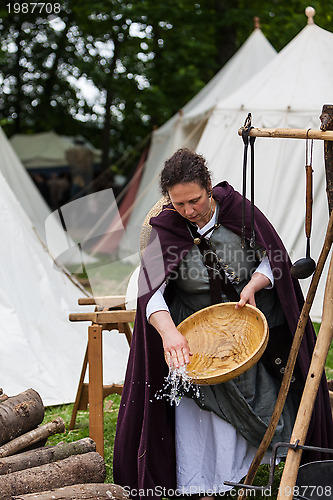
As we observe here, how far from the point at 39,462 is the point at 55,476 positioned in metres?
0.22

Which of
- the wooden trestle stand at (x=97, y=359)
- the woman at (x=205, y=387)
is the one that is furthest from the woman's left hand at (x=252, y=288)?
the wooden trestle stand at (x=97, y=359)

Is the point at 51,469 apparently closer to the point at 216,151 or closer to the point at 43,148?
the point at 216,151

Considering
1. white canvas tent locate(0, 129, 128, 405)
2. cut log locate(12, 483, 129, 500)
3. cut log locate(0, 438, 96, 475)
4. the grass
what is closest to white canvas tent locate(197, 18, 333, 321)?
the grass

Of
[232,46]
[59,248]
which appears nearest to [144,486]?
[59,248]

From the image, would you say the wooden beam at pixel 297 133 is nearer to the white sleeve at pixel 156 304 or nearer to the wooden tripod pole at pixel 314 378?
the wooden tripod pole at pixel 314 378

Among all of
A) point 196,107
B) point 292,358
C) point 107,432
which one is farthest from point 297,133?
point 196,107

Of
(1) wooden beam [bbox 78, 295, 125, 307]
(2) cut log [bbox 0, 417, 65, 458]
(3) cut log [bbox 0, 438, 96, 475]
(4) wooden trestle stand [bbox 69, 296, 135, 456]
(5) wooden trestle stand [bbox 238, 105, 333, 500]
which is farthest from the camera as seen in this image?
(1) wooden beam [bbox 78, 295, 125, 307]

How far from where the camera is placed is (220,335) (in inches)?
100.0

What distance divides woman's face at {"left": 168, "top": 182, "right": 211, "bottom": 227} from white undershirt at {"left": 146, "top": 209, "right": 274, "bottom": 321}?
136 millimetres

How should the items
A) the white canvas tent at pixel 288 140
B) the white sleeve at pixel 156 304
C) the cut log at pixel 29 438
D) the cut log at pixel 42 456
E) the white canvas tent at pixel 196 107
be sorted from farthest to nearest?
the white canvas tent at pixel 196 107, the white canvas tent at pixel 288 140, the cut log at pixel 29 438, the cut log at pixel 42 456, the white sleeve at pixel 156 304

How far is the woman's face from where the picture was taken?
2.40 metres

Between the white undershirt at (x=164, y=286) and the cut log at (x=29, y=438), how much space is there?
911 mm

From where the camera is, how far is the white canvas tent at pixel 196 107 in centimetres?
909

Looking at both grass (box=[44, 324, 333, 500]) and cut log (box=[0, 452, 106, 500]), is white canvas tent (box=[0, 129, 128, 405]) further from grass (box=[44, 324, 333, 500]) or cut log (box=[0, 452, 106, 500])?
cut log (box=[0, 452, 106, 500])
